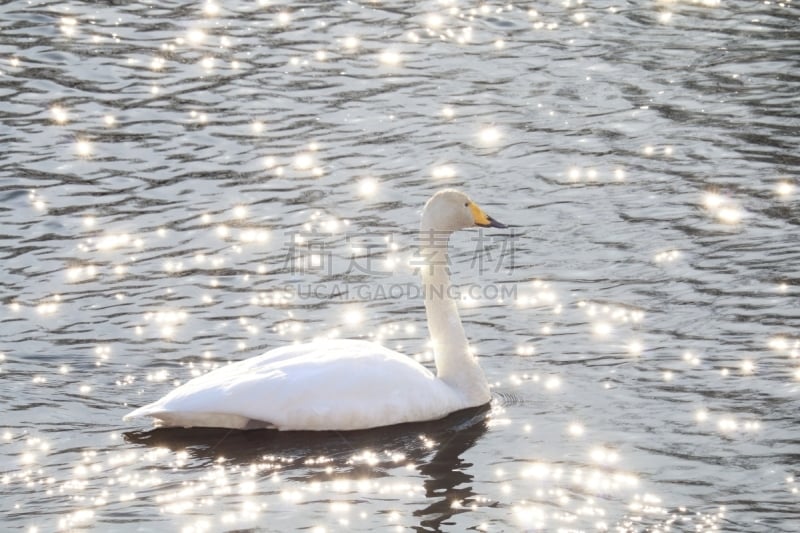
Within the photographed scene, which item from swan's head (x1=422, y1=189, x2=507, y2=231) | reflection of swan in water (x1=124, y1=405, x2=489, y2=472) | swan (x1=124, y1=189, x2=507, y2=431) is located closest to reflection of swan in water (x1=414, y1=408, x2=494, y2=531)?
reflection of swan in water (x1=124, y1=405, x2=489, y2=472)

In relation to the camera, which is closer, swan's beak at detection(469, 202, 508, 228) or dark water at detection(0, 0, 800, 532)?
dark water at detection(0, 0, 800, 532)

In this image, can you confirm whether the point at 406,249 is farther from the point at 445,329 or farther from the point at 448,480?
the point at 448,480

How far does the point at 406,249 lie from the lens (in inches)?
528

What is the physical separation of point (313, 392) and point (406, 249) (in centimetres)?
379

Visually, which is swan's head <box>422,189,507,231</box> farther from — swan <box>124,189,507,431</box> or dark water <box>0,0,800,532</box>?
dark water <box>0,0,800,532</box>

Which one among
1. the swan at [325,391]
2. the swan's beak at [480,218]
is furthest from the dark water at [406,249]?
the swan's beak at [480,218]

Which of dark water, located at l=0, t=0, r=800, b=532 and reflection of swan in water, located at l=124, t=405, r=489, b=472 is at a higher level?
dark water, located at l=0, t=0, r=800, b=532

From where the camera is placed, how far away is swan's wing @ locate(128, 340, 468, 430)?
31.6ft

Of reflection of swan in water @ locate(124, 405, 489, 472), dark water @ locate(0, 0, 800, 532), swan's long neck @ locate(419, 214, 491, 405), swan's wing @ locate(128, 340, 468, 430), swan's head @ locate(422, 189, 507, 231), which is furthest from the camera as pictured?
swan's head @ locate(422, 189, 507, 231)

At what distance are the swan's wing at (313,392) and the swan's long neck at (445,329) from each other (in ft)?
0.91

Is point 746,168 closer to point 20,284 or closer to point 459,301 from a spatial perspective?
point 459,301

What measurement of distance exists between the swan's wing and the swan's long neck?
0.28 m

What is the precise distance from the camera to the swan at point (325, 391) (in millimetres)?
9656

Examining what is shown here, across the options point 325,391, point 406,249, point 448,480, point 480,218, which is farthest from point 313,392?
point 406,249
